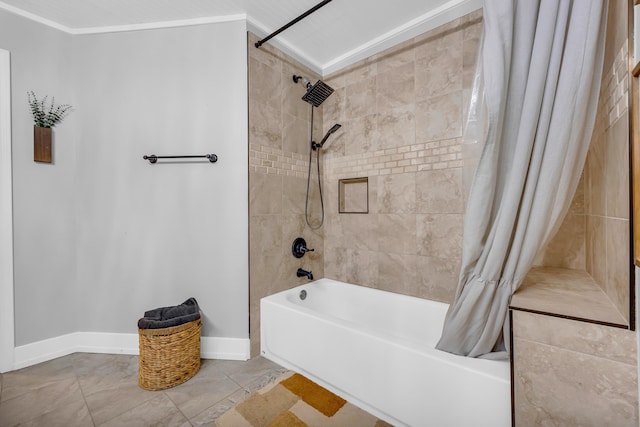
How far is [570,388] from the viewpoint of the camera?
0.75m

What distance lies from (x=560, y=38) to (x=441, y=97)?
0.90 meters

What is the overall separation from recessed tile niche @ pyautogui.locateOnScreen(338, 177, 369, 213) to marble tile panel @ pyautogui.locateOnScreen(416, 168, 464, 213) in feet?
1.48

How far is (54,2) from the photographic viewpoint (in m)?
1.58

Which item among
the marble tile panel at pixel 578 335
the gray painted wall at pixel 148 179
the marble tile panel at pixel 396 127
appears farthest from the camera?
the marble tile panel at pixel 396 127

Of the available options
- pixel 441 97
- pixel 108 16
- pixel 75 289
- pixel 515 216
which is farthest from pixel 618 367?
pixel 108 16

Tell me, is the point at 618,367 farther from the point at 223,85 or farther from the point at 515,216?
the point at 223,85

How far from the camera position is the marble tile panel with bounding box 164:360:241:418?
51.4 inches

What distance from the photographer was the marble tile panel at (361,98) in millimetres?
2055

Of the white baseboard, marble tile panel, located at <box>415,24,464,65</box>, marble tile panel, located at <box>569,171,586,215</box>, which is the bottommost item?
the white baseboard

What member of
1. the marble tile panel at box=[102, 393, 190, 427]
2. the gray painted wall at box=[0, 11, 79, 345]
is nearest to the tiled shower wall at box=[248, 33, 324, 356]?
the marble tile panel at box=[102, 393, 190, 427]

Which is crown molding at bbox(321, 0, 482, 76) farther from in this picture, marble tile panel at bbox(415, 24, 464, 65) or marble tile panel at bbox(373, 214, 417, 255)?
marble tile panel at bbox(373, 214, 417, 255)

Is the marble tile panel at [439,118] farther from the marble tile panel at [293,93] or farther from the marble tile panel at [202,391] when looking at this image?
the marble tile panel at [202,391]

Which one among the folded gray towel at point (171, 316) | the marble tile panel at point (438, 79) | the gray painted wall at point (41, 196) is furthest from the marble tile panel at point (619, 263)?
the gray painted wall at point (41, 196)

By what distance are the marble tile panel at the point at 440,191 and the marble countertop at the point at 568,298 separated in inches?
24.1
